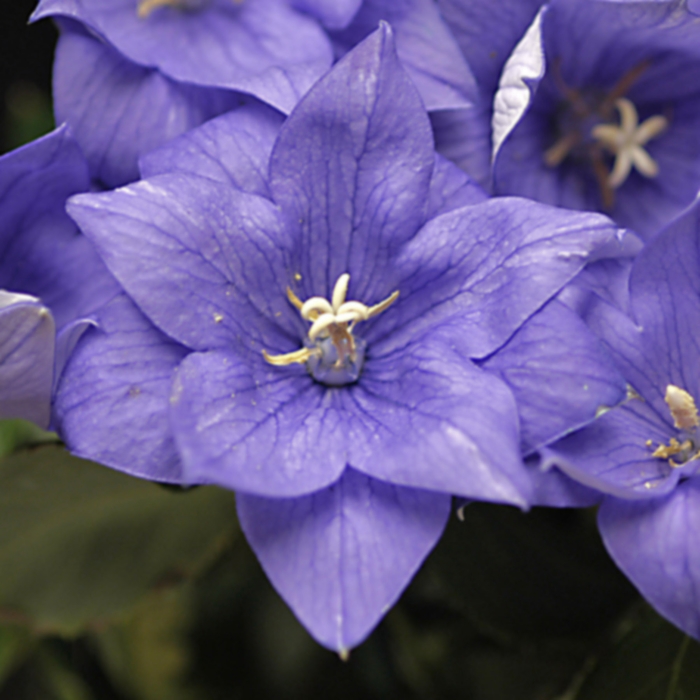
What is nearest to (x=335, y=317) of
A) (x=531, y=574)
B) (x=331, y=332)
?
(x=331, y=332)

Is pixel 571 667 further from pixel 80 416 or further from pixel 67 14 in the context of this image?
pixel 67 14

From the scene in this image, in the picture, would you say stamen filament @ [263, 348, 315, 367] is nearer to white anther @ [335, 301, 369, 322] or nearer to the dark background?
white anther @ [335, 301, 369, 322]

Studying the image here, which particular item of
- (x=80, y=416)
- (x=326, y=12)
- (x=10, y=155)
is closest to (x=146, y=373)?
(x=80, y=416)

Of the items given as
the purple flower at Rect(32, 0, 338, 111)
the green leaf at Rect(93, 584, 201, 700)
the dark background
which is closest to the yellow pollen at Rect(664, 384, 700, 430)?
the purple flower at Rect(32, 0, 338, 111)

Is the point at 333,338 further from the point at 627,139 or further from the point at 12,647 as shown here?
the point at 12,647

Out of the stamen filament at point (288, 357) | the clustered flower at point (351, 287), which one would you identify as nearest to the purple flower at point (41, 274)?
the clustered flower at point (351, 287)

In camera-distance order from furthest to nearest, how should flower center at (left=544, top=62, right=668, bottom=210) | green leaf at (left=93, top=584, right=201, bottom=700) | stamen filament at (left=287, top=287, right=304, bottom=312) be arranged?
1. green leaf at (left=93, top=584, right=201, bottom=700)
2. flower center at (left=544, top=62, right=668, bottom=210)
3. stamen filament at (left=287, top=287, right=304, bottom=312)
